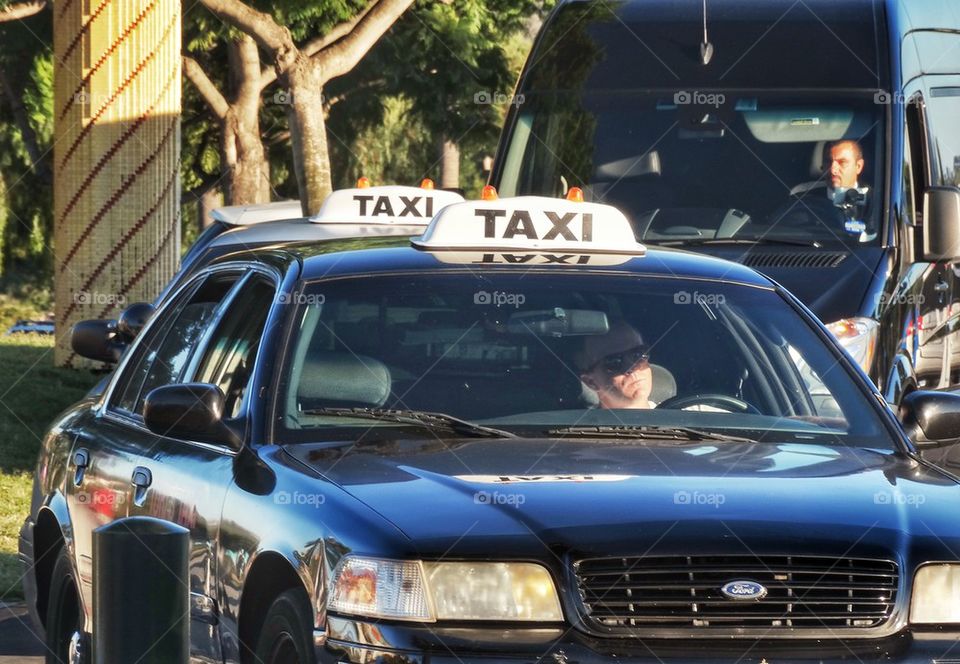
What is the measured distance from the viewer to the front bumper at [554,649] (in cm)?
399

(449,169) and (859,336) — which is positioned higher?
(449,169)

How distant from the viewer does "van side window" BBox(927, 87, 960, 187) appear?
33.9ft

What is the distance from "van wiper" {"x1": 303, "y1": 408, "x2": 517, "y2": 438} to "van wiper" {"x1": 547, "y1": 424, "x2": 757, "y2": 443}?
16 centimetres

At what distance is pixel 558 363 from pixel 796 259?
171 inches

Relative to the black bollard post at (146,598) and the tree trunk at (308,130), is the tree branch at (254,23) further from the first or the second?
the black bollard post at (146,598)

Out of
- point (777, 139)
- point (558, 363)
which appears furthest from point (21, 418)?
point (558, 363)

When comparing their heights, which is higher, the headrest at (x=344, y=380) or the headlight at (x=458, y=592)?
the headrest at (x=344, y=380)

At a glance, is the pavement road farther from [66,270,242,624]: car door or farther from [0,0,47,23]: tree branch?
[0,0,47,23]: tree branch

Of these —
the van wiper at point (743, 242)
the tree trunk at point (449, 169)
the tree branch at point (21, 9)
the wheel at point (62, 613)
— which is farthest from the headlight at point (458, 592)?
the tree trunk at point (449, 169)

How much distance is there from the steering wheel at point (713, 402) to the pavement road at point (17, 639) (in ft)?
9.78

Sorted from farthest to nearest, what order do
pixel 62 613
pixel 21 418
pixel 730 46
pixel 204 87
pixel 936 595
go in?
pixel 204 87
pixel 21 418
pixel 730 46
pixel 62 613
pixel 936 595

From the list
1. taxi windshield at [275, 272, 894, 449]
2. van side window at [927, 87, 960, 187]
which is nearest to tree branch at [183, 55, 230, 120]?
van side window at [927, 87, 960, 187]

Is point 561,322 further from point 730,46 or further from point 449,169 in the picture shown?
point 449,169

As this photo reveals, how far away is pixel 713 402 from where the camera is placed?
214 inches
